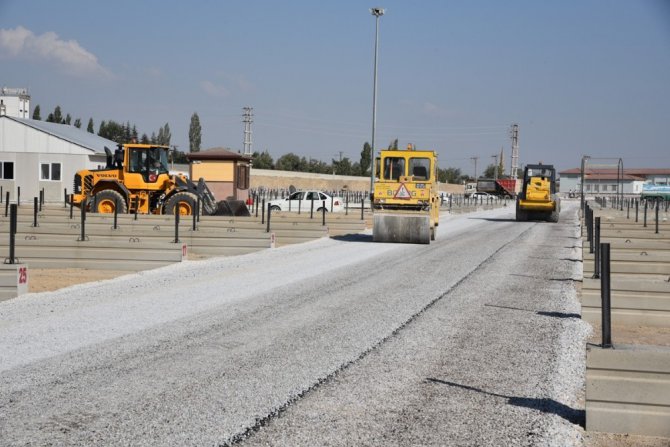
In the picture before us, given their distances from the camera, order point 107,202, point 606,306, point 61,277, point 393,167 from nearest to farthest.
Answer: point 606,306 → point 61,277 → point 393,167 → point 107,202

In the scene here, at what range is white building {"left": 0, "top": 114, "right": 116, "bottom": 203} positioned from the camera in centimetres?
5600

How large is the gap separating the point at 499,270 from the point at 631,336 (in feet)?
24.1

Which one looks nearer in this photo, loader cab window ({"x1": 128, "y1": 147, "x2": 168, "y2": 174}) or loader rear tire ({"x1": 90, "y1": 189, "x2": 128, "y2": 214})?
loader rear tire ({"x1": 90, "y1": 189, "x2": 128, "y2": 214})

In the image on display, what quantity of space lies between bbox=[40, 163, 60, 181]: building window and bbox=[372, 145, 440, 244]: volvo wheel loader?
34425 millimetres

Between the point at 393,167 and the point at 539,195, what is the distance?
21468 mm

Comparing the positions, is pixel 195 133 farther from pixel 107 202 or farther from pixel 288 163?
pixel 107 202

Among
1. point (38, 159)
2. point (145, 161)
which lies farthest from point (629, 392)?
point (38, 159)

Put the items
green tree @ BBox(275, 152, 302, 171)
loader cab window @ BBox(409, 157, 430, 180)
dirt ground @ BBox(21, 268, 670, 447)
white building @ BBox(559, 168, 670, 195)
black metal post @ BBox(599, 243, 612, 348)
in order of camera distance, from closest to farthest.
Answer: dirt ground @ BBox(21, 268, 670, 447)
black metal post @ BBox(599, 243, 612, 348)
loader cab window @ BBox(409, 157, 430, 180)
white building @ BBox(559, 168, 670, 195)
green tree @ BBox(275, 152, 302, 171)

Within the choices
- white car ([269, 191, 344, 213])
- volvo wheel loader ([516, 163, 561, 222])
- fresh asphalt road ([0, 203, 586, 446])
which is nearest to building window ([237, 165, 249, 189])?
white car ([269, 191, 344, 213])

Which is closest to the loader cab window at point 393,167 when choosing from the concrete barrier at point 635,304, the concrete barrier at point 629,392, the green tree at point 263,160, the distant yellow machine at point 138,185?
the distant yellow machine at point 138,185

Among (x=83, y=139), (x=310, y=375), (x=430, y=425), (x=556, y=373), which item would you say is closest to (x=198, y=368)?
A: (x=310, y=375)

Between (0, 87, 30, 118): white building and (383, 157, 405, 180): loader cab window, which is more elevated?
(0, 87, 30, 118): white building

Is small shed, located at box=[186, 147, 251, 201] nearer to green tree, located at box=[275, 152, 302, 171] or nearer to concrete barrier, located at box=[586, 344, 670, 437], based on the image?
concrete barrier, located at box=[586, 344, 670, 437]

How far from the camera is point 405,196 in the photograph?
27.6m
